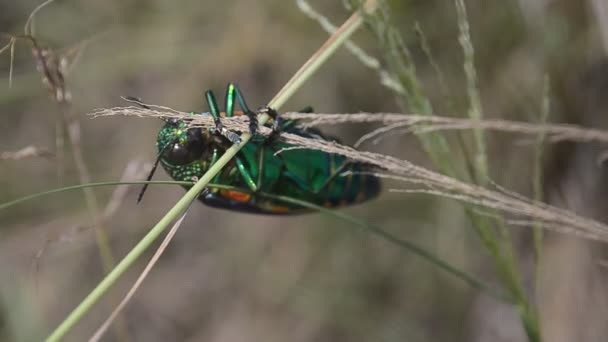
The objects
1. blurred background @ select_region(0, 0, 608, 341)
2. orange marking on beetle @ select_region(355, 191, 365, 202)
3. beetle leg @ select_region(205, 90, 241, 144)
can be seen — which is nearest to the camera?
beetle leg @ select_region(205, 90, 241, 144)

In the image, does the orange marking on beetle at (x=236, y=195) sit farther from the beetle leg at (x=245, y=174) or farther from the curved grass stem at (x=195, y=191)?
the curved grass stem at (x=195, y=191)

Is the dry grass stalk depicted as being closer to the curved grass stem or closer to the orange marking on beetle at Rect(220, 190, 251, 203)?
the curved grass stem

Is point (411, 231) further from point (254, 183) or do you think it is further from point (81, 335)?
point (81, 335)

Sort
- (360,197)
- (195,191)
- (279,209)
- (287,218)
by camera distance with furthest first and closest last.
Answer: (287,218), (360,197), (279,209), (195,191)

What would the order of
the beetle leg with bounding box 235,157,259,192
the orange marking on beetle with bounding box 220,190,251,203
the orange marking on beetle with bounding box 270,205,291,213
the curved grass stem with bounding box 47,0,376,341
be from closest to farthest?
the curved grass stem with bounding box 47,0,376,341
the beetle leg with bounding box 235,157,259,192
the orange marking on beetle with bounding box 220,190,251,203
the orange marking on beetle with bounding box 270,205,291,213

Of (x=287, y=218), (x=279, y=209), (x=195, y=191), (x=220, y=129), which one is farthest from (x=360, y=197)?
(x=287, y=218)

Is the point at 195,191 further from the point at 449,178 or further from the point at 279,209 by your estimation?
the point at 279,209

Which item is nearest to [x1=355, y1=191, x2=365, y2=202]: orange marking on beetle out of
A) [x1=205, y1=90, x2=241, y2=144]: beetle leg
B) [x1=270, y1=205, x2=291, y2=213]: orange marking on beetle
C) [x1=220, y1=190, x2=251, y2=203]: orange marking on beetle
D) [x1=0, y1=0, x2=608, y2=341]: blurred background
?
[x1=270, y1=205, x2=291, y2=213]: orange marking on beetle
